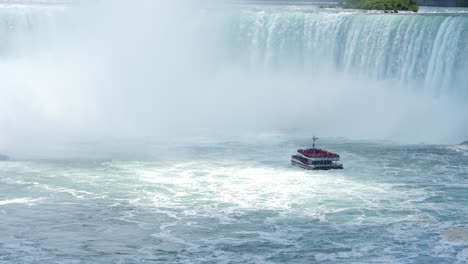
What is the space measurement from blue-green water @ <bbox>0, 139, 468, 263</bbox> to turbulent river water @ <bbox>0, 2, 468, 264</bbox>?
79mm

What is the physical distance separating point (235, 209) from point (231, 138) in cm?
1470

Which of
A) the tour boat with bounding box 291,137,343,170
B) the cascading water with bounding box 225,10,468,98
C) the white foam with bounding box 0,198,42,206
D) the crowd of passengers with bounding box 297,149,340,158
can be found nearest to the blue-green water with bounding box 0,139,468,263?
the white foam with bounding box 0,198,42,206

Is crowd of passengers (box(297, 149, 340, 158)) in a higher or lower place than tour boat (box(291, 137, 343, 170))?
higher

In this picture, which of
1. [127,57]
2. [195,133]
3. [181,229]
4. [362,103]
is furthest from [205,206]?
[127,57]

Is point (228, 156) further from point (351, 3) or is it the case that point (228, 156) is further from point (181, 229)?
point (351, 3)

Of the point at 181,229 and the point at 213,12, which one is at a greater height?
the point at 213,12

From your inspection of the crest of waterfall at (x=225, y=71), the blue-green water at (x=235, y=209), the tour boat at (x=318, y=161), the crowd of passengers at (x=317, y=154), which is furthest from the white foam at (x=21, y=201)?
the crest of waterfall at (x=225, y=71)

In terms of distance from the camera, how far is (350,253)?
26.0 m

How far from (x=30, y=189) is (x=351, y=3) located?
1768 inches

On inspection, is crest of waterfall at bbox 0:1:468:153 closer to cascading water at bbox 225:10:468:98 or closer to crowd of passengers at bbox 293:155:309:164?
cascading water at bbox 225:10:468:98

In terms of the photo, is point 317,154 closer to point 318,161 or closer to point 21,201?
point 318,161

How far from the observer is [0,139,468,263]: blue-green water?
2606cm

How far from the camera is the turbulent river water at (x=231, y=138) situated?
27.3 meters

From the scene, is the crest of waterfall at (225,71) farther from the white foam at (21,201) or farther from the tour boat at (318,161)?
the white foam at (21,201)
